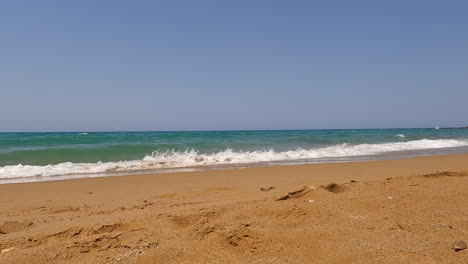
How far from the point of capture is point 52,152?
52.5 ft

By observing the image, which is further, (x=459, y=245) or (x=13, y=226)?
(x=13, y=226)

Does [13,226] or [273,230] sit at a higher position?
[273,230]

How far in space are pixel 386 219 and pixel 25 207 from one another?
A: 5.41 meters

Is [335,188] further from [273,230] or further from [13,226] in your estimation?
[13,226]

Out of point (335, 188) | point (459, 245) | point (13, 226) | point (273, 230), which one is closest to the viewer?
point (459, 245)

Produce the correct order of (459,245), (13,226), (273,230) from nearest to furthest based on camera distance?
(459,245) → (273,230) → (13,226)

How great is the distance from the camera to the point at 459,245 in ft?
7.70

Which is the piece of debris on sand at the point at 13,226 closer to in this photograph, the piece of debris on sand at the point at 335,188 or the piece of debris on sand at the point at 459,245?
the piece of debris on sand at the point at 335,188

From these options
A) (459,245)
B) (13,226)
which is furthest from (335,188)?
(13,226)

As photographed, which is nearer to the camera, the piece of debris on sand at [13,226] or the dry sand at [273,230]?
the dry sand at [273,230]

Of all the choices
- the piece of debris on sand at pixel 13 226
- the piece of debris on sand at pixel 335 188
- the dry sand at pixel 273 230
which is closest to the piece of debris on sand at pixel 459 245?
the dry sand at pixel 273 230

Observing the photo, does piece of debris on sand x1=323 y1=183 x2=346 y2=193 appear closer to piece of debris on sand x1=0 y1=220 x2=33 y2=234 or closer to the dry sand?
the dry sand

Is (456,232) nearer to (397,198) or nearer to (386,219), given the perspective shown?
(386,219)

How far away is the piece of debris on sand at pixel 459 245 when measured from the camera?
2.31m
